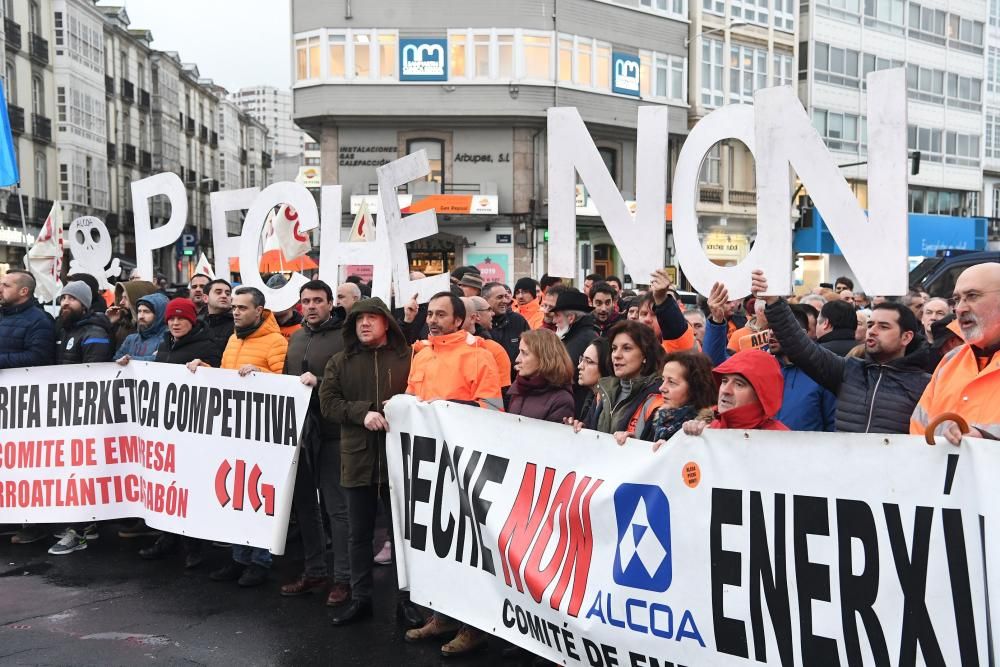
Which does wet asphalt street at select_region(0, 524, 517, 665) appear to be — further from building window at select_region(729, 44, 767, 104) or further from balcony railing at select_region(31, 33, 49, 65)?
balcony railing at select_region(31, 33, 49, 65)

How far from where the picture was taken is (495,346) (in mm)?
6242

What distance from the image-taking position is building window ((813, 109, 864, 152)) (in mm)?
39156

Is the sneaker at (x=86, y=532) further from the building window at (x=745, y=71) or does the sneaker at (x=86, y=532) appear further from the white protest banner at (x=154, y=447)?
the building window at (x=745, y=71)

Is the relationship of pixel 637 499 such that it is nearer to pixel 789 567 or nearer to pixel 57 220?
pixel 789 567

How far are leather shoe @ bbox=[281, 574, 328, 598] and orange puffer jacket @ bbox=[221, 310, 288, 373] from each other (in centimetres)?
140

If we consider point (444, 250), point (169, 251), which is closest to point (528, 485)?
point (444, 250)

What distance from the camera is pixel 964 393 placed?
12.2 feet

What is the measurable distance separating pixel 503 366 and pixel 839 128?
122 feet

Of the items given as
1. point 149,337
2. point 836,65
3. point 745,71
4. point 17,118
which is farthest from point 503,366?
point 17,118

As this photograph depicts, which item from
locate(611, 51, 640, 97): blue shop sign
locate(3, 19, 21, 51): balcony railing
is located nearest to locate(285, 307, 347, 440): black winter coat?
locate(611, 51, 640, 97): blue shop sign

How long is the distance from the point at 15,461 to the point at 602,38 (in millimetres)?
28730

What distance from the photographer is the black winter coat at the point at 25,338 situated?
7.38 m

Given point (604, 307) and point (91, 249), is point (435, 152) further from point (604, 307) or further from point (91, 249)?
point (604, 307)

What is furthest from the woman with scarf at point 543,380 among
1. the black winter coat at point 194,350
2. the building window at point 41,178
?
the building window at point 41,178
